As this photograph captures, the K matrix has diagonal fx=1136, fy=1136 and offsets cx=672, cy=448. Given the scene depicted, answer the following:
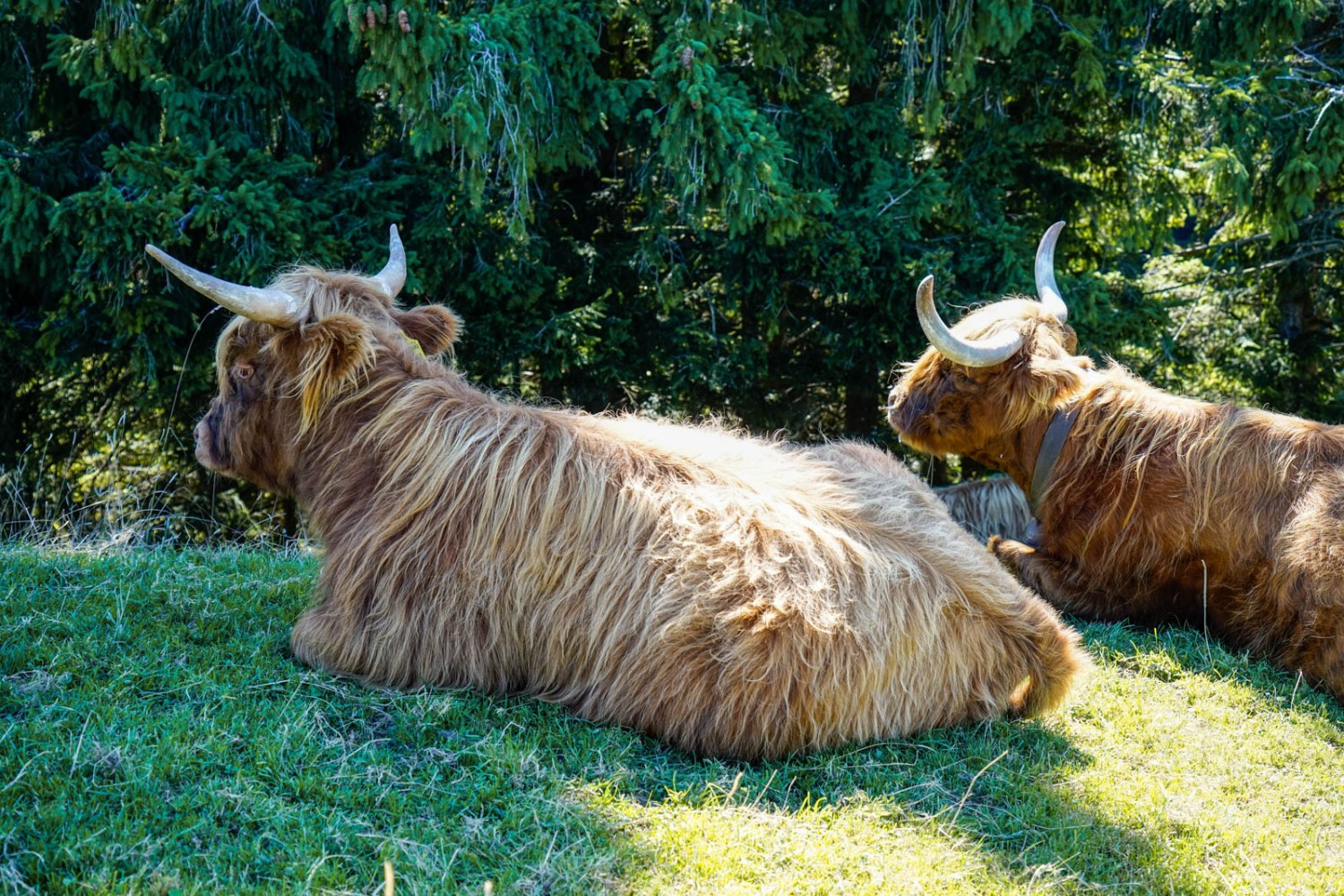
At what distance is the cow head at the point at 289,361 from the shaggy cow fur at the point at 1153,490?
103 inches

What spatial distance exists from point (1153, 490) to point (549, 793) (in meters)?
3.19

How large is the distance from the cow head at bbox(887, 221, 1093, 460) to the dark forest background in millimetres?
1938

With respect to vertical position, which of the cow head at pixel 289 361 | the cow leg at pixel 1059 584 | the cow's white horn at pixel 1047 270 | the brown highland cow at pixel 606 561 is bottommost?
the cow leg at pixel 1059 584

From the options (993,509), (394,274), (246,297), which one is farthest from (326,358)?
(993,509)

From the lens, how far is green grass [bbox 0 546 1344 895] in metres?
2.74

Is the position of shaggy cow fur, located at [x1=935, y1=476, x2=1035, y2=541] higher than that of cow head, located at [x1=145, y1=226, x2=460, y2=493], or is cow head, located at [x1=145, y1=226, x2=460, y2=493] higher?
cow head, located at [x1=145, y1=226, x2=460, y2=493]

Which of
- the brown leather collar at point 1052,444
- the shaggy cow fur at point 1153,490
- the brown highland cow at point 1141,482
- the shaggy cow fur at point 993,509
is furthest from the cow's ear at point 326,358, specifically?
the shaggy cow fur at point 993,509

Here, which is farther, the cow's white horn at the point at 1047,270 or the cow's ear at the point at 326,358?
the cow's white horn at the point at 1047,270

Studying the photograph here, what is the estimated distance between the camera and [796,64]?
8195mm

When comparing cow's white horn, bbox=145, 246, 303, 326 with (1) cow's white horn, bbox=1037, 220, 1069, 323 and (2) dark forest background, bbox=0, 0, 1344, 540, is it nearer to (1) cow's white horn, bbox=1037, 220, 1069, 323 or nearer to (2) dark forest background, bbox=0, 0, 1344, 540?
(2) dark forest background, bbox=0, 0, 1344, 540

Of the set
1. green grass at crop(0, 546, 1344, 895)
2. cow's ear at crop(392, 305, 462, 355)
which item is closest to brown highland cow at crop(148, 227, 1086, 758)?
green grass at crop(0, 546, 1344, 895)

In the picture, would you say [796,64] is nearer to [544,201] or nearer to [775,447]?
[544,201]

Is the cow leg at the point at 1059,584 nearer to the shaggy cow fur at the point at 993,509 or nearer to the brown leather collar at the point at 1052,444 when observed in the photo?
the brown leather collar at the point at 1052,444

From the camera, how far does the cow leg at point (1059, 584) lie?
205 inches
